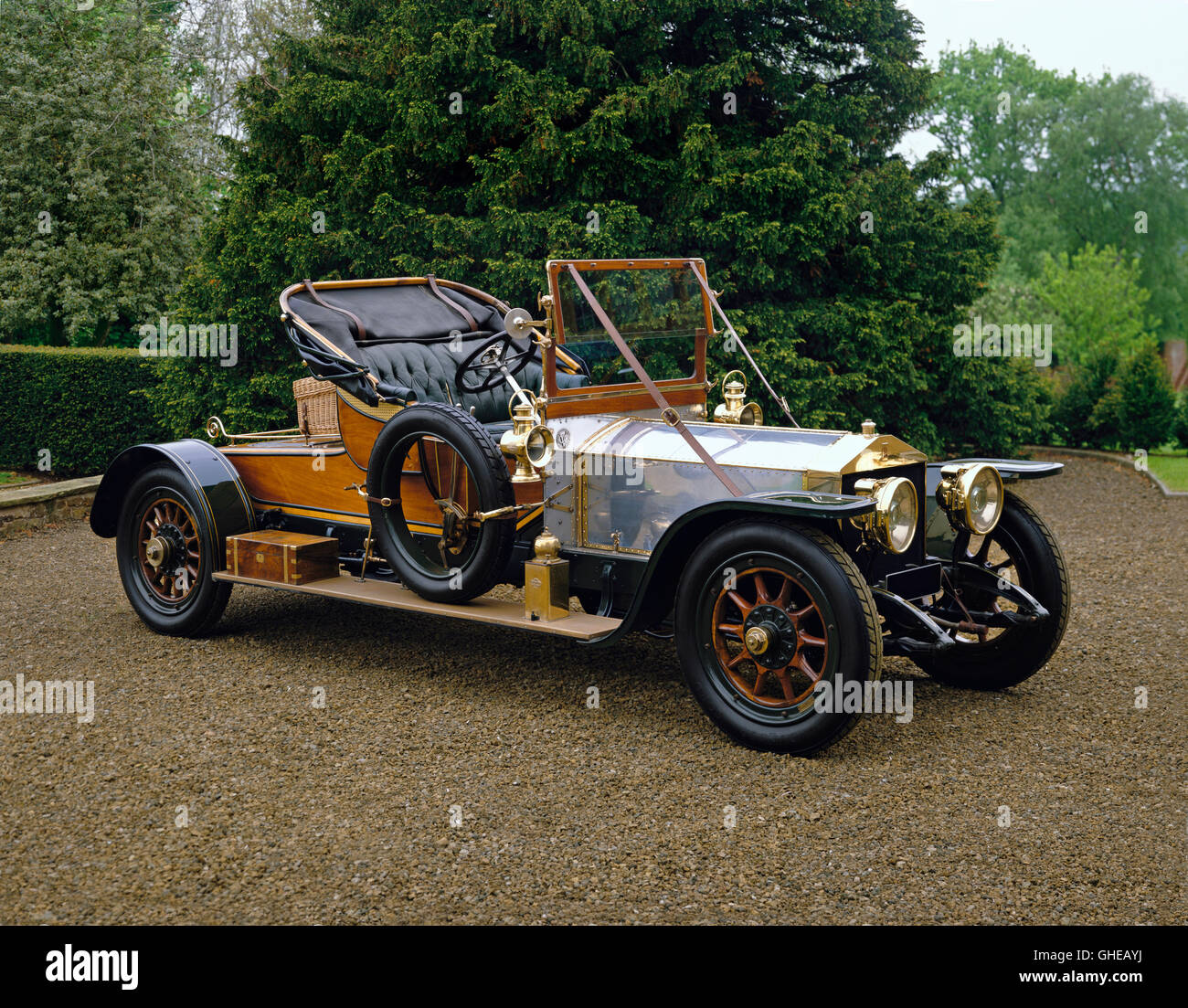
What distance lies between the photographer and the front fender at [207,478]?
6.39 m

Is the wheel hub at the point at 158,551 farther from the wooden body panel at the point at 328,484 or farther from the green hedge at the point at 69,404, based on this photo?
the green hedge at the point at 69,404

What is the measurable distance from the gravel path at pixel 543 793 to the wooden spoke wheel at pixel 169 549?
32 centimetres

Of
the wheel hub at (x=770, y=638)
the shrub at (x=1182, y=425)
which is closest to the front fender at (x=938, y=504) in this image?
the wheel hub at (x=770, y=638)

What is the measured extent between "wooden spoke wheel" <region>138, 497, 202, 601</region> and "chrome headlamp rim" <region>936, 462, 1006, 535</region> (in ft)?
13.2

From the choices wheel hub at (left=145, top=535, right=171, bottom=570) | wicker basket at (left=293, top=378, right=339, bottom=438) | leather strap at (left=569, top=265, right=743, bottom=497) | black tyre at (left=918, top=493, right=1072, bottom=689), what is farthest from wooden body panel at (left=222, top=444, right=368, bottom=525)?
black tyre at (left=918, top=493, right=1072, bottom=689)

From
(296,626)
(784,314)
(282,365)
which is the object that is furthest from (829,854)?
(282,365)

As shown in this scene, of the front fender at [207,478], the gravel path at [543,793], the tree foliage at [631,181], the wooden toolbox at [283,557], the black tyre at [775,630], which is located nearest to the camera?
the gravel path at [543,793]

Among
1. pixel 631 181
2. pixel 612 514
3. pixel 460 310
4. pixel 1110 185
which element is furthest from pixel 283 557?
pixel 1110 185

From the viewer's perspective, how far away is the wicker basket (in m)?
6.41

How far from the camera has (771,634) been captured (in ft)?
14.9

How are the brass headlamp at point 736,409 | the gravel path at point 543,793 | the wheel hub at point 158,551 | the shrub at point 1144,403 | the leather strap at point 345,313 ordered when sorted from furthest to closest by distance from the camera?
1. the shrub at point 1144,403
2. the leather strap at point 345,313
3. the wheel hub at point 158,551
4. the brass headlamp at point 736,409
5. the gravel path at point 543,793

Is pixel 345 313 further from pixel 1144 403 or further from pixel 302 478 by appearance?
pixel 1144 403

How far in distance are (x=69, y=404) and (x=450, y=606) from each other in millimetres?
9072

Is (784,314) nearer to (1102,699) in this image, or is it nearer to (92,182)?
(1102,699)
